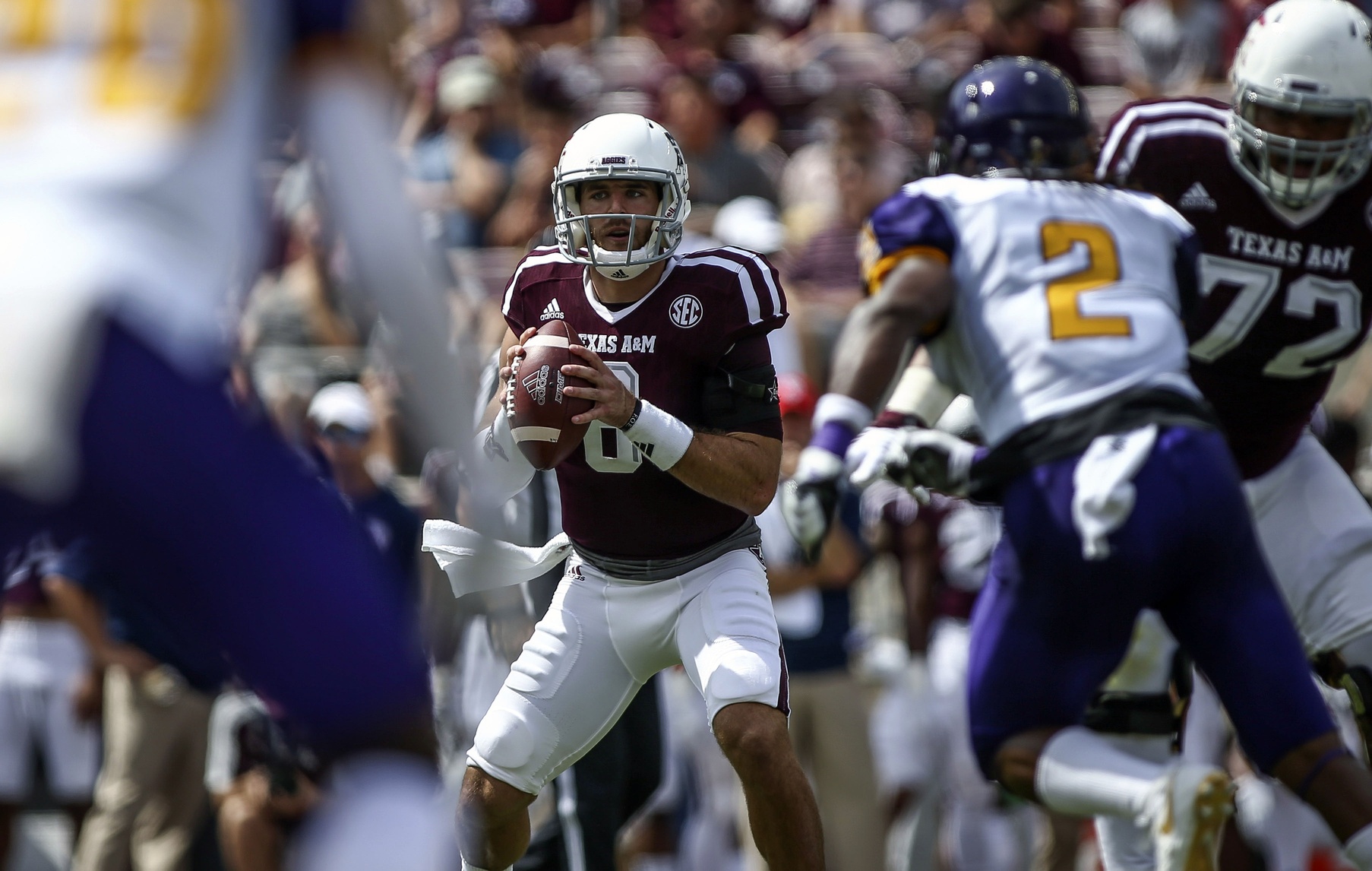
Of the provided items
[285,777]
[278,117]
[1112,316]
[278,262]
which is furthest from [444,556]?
[278,262]

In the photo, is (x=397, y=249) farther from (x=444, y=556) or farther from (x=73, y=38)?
(x=444, y=556)

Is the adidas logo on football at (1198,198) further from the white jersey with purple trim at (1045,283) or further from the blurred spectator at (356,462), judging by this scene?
the blurred spectator at (356,462)

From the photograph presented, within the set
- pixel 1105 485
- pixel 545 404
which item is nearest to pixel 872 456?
pixel 1105 485

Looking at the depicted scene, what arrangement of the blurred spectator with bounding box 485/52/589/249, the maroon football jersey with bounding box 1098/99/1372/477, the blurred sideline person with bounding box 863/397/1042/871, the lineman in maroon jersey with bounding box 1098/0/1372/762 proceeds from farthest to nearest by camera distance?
1. the blurred spectator with bounding box 485/52/589/249
2. the blurred sideline person with bounding box 863/397/1042/871
3. the maroon football jersey with bounding box 1098/99/1372/477
4. the lineman in maroon jersey with bounding box 1098/0/1372/762

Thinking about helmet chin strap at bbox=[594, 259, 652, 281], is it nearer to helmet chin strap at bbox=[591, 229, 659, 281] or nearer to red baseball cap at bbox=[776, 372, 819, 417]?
helmet chin strap at bbox=[591, 229, 659, 281]

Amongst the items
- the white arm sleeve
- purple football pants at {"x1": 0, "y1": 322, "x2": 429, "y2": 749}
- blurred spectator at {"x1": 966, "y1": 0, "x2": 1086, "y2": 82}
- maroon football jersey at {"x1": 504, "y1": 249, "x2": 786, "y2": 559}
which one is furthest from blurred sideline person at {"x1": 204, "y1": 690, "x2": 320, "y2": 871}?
blurred spectator at {"x1": 966, "y1": 0, "x2": 1086, "y2": 82}

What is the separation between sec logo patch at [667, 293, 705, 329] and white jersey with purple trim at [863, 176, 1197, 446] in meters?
0.43

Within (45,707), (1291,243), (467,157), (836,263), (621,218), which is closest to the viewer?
Result: (621,218)

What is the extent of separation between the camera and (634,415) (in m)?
3.78

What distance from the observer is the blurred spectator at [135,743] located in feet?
21.7

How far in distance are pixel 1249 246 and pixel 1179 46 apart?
16.0 feet

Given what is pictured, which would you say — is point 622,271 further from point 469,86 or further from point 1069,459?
point 469,86

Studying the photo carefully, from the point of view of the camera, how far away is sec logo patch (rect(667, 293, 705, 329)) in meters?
4.00

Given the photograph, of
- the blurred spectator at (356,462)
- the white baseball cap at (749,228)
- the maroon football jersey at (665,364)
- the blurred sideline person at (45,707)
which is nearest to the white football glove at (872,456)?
the maroon football jersey at (665,364)
